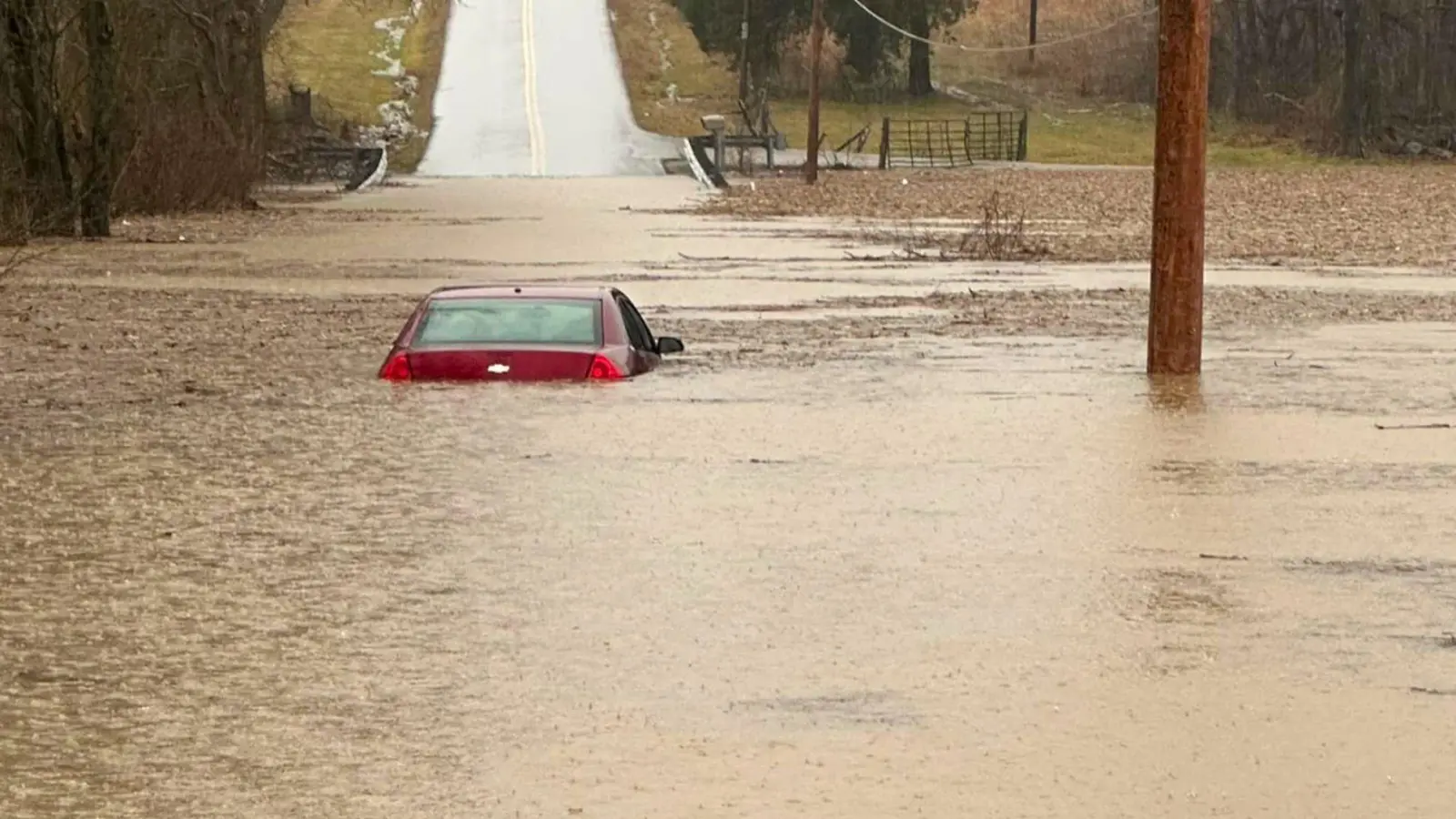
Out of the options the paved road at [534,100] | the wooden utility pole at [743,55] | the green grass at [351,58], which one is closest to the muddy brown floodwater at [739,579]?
the paved road at [534,100]

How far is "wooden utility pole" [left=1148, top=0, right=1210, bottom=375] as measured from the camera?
875 inches

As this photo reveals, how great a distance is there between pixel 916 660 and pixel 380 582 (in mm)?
3098

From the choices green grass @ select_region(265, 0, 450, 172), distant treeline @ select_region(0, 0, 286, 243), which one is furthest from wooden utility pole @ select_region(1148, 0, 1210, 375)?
green grass @ select_region(265, 0, 450, 172)

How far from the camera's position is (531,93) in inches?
3580

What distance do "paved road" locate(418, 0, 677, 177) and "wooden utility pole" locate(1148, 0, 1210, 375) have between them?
49912 mm

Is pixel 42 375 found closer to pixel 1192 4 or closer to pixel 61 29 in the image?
pixel 1192 4

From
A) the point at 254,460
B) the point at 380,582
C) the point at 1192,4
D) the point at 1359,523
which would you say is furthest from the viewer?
the point at 1192,4

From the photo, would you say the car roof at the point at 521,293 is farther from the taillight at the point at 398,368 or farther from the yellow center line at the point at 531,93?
the yellow center line at the point at 531,93

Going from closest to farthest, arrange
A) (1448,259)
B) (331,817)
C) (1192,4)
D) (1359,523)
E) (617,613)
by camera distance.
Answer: (331,817) < (617,613) < (1359,523) < (1192,4) < (1448,259)

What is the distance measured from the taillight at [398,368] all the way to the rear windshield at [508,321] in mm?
299

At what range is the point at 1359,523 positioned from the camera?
1548cm

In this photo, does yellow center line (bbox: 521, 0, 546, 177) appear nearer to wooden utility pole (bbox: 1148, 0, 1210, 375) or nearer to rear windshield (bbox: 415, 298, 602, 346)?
wooden utility pole (bbox: 1148, 0, 1210, 375)

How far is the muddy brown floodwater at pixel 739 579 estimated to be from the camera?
9.38 meters

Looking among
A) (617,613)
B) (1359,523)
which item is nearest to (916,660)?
(617,613)
